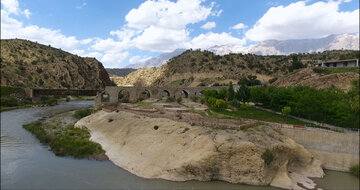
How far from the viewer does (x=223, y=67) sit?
393ft

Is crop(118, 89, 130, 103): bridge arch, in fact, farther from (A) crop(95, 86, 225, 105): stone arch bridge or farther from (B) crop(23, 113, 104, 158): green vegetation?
(B) crop(23, 113, 104, 158): green vegetation

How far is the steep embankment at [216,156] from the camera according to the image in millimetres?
25375

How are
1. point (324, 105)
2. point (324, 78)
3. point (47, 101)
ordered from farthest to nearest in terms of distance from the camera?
point (47, 101), point (324, 78), point (324, 105)

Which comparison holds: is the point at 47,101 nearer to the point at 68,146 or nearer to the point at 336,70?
the point at 68,146

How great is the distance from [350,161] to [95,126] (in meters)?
34.3

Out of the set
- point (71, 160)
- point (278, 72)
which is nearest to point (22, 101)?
point (71, 160)

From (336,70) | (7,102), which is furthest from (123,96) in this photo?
(336,70)

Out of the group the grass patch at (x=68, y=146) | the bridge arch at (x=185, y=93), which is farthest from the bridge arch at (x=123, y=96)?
the grass patch at (x=68, y=146)

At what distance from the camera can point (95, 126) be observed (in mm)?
44438

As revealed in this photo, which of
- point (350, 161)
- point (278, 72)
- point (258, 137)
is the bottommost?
point (350, 161)

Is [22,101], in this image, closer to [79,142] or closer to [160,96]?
[160,96]

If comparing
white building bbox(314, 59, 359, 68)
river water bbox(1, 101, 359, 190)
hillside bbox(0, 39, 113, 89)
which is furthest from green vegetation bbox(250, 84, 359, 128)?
hillside bbox(0, 39, 113, 89)

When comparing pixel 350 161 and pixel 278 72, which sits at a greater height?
pixel 278 72

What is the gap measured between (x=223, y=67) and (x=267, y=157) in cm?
9635
